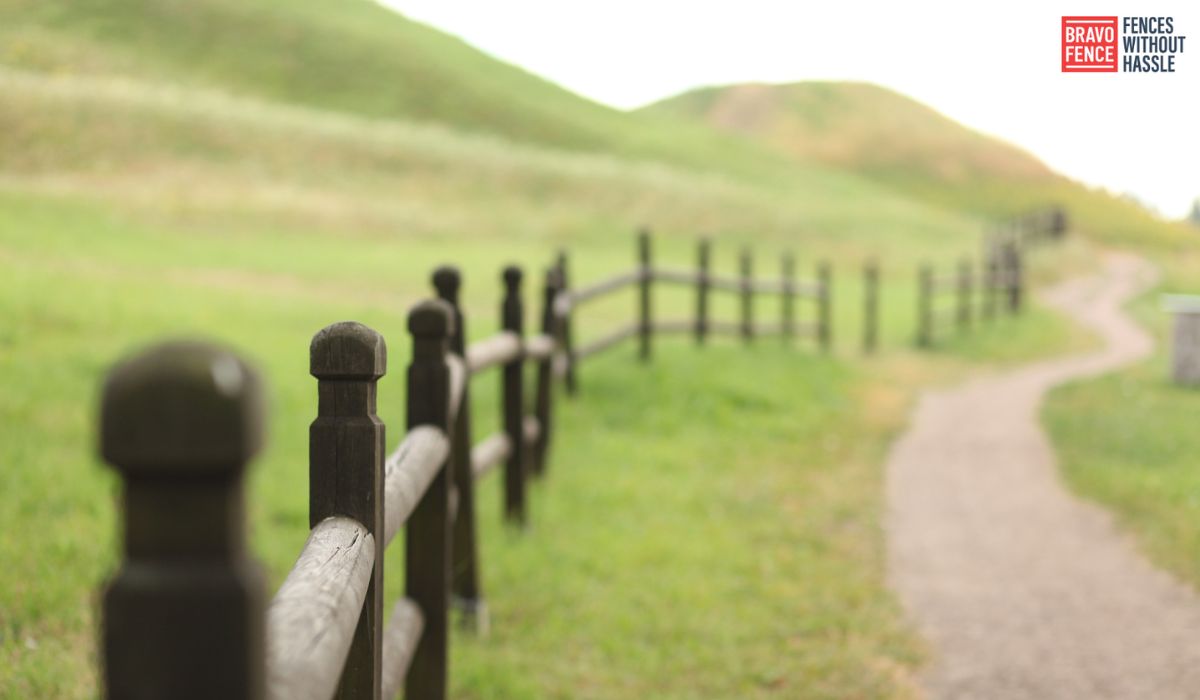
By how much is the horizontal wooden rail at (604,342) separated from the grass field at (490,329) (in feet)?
1.26

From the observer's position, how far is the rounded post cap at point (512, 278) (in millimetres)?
6807

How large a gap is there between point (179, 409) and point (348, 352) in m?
1.18

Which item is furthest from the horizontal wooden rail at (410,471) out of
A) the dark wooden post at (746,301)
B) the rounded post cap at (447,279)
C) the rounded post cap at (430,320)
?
the dark wooden post at (746,301)

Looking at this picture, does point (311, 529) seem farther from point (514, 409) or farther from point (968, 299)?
point (968, 299)

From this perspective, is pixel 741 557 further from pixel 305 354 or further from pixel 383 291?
pixel 383 291

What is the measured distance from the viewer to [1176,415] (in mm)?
9477

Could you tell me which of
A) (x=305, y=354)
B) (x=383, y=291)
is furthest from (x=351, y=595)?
(x=383, y=291)

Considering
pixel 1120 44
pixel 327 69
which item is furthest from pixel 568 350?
pixel 327 69

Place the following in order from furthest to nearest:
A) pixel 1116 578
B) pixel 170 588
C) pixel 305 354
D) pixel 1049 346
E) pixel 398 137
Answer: pixel 398 137 → pixel 1049 346 → pixel 305 354 → pixel 1116 578 → pixel 170 588

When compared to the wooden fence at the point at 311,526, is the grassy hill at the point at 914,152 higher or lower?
higher

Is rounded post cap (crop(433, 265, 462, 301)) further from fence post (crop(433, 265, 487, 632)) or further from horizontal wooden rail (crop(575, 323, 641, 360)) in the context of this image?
horizontal wooden rail (crop(575, 323, 641, 360))

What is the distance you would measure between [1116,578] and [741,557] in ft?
6.21

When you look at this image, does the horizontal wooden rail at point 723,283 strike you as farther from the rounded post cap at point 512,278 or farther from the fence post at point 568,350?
the rounded post cap at point 512,278

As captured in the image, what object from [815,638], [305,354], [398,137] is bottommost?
[815,638]
